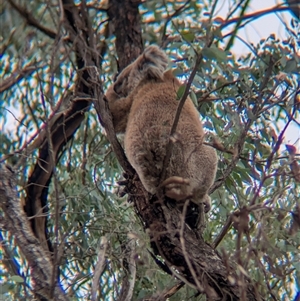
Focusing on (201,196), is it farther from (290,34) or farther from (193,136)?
(290,34)

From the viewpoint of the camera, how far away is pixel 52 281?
198 cm

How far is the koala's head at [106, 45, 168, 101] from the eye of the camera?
3324 mm

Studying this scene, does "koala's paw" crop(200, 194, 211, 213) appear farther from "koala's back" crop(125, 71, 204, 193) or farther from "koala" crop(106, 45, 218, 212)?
"koala's back" crop(125, 71, 204, 193)

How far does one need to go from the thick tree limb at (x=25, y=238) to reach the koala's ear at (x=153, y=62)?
1071 mm

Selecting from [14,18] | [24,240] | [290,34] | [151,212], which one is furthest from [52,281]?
[14,18]

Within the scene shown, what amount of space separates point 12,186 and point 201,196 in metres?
0.99

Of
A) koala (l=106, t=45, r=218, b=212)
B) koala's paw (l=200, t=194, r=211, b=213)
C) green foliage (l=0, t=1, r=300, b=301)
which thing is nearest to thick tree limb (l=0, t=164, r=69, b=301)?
green foliage (l=0, t=1, r=300, b=301)

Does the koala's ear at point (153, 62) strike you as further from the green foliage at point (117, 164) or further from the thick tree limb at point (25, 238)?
the thick tree limb at point (25, 238)

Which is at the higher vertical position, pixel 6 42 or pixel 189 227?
pixel 6 42

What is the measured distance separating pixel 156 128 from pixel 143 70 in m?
0.51

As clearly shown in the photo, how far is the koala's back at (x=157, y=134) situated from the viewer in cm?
296

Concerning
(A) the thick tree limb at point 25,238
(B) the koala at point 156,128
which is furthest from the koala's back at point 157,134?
(A) the thick tree limb at point 25,238

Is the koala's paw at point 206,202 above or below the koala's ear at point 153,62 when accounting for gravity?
below

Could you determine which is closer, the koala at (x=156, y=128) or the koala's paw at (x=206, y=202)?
the koala at (x=156, y=128)
